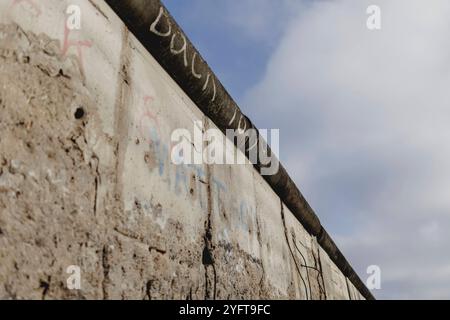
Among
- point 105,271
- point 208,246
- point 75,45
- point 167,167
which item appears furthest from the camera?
point 208,246

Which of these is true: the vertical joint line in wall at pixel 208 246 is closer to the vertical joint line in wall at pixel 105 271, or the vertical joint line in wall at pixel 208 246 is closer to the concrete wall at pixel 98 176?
the concrete wall at pixel 98 176

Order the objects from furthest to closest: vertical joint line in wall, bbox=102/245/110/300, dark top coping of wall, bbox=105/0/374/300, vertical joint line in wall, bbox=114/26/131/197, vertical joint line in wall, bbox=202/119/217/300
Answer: vertical joint line in wall, bbox=202/119/217/300 < dark top coping of wall, bbox=105/0/374/300 < vertical joint line in wall, bbox=114/26/131/197 < vertical joint line in wall, bbox=102/245/110/300

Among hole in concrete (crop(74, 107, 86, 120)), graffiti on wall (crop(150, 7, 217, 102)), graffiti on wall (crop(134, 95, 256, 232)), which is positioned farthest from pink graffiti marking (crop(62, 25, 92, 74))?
graffiti on wall (crop(150, 7, 217, 102))

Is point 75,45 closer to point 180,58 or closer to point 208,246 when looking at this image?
point 180,58

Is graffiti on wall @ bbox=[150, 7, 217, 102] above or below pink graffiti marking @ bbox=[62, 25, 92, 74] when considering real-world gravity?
above

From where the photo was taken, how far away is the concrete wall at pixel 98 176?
1.09m

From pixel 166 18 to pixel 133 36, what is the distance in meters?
0.23

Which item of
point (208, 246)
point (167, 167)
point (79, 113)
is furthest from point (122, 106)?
point (208, 246)

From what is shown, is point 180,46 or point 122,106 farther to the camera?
point 180,46

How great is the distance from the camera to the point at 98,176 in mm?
1356

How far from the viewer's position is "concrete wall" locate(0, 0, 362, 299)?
1.09m

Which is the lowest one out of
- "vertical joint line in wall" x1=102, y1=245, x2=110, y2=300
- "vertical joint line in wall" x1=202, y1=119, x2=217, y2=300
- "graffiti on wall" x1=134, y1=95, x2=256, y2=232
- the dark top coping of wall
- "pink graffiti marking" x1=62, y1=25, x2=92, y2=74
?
"vertical joint line in wall" x1=102, y1=245, x2=110, y2=300

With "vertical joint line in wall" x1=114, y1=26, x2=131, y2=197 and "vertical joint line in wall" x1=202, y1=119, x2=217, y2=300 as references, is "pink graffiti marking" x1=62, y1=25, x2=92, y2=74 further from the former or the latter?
"vertical joint line in wall" x1=202, y1=119, x2=217, y2=300
